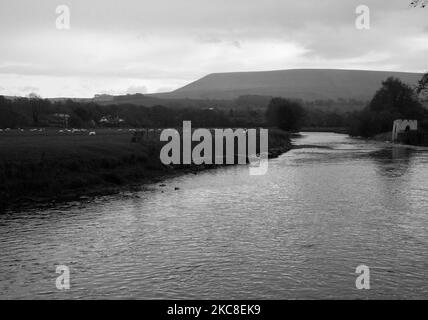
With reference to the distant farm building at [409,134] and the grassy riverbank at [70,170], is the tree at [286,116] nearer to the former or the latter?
the distant farm building at [409,134]

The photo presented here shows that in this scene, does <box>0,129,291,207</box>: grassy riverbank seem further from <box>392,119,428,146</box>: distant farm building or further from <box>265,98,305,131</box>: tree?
<box>265,98,305,131</box>: tree

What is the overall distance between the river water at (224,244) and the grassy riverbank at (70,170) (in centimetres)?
423

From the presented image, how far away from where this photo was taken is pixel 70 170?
156ft

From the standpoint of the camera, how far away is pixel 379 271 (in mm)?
22266

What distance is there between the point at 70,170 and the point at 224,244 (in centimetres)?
2486

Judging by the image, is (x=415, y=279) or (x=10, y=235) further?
(x=10, y=235)

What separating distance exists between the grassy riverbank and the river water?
4228 millimetres

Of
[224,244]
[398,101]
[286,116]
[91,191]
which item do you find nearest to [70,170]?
[91,191]

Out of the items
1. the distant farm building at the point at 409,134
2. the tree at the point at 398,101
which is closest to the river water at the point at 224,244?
the distant farm building at the point at 409,134

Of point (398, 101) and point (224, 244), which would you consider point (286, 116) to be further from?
point (224, 244)
